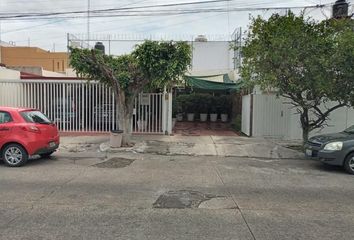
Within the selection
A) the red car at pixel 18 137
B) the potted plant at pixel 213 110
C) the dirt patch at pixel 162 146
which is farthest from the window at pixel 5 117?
the potted plant at pixel 213 110

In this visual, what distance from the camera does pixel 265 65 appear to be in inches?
549

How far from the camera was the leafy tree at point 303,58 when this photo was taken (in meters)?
12.9

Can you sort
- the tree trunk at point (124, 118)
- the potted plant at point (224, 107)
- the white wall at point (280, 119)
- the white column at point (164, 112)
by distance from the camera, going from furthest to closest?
the potted plant at point (224, 107) → the white column at point (164, 112) → the white wall at point (280, 119) → the tree trunk at point (124, 118)

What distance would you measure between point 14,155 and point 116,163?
2.72 meters

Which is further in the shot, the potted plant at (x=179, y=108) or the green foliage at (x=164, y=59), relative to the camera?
the potted plant at (x=179, y=108)

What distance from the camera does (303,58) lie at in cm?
1330

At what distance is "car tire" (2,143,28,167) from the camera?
36.1ft

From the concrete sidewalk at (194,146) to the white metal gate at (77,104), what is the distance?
1289 millimetres

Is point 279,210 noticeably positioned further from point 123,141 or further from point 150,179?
point 123,141

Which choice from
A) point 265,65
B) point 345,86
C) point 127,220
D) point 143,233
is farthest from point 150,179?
point 345,86

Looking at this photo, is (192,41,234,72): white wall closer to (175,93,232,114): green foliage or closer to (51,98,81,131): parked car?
(175,93,232,114): green foliage

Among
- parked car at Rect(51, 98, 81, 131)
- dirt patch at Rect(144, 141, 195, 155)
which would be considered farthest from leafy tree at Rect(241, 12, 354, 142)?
parked car at Rect(51, 98, 81, 131)

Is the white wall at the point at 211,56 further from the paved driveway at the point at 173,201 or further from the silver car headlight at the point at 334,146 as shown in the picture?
the silver car headlight at the point at 334,146

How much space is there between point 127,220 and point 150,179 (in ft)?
10.9
